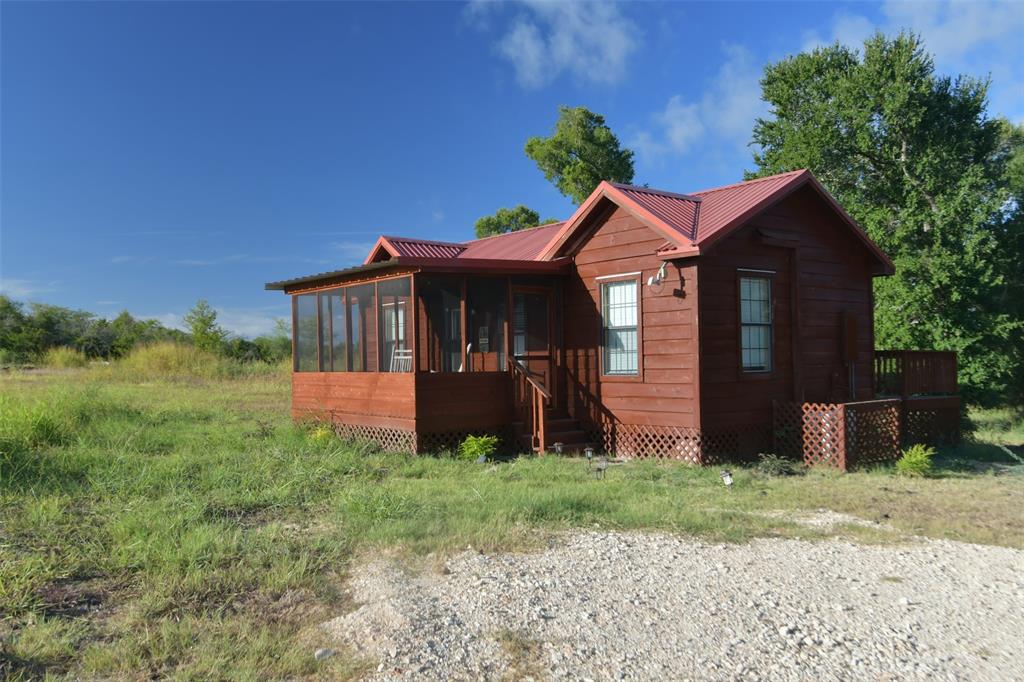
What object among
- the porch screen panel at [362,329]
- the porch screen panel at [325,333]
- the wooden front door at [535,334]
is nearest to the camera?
the wooden front door at [535,334]

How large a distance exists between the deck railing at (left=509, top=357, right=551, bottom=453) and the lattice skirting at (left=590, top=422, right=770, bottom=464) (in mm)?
1032

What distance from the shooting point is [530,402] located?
37.9 ft

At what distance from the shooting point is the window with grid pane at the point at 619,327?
11.1 meters

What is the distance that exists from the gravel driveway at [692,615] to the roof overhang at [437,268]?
18.3 ft

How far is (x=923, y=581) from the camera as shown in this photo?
523 centimetres

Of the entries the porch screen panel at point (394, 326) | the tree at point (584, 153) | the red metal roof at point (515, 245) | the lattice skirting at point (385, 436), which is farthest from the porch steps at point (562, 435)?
the tree at point (584, 153)

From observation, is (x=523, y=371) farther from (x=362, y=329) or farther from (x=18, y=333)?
(x=18, y=333)

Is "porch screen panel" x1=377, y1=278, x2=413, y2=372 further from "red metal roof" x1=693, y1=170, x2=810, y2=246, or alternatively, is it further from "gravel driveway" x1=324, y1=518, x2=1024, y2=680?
"gravel driveway" x1=324, y1=518, x2=1024, y2=680

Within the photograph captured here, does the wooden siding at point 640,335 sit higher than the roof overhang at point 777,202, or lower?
lower

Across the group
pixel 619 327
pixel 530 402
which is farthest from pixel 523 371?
pixel 619 327

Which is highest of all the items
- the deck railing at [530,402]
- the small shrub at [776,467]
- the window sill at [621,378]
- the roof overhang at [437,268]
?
the roof overhang at [437,268]

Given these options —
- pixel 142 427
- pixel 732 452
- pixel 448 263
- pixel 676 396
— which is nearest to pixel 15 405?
pixel 142 427

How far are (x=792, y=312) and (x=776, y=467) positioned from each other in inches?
107

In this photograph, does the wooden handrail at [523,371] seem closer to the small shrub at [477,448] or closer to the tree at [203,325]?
the small shrub at [477,448]
